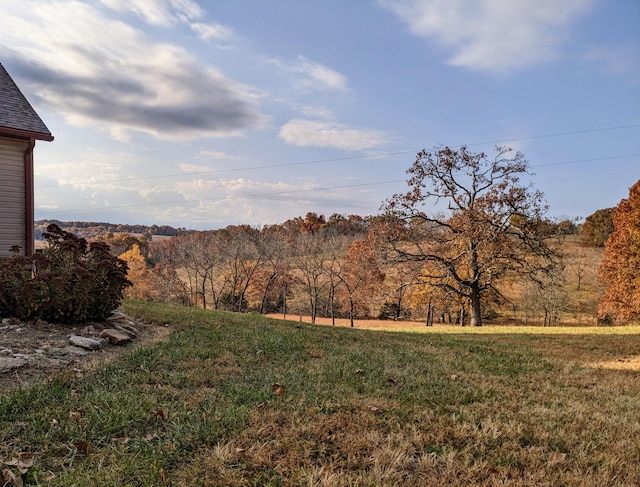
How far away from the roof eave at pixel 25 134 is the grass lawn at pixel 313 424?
5479 mm

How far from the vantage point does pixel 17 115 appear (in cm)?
803

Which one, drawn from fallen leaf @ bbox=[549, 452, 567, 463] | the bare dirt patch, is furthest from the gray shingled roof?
fallen leaf @ bbox=[549, 452, 567, 463]

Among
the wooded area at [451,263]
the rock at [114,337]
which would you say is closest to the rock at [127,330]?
the rock at [114,337]

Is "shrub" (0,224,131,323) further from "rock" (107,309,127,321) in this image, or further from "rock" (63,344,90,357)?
"rock" (63,344,90,357)

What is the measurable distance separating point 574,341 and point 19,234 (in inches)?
483

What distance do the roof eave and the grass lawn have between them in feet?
18.0

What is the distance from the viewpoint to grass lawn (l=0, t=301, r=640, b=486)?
2.36 meters

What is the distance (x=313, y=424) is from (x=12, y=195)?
834 centimetres

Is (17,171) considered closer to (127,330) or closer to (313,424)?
(127,330)

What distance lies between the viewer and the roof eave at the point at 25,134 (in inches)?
300

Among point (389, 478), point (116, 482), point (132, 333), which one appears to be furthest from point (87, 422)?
point (132, 333)

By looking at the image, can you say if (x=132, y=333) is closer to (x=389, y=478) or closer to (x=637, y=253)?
(x=389, y=478)

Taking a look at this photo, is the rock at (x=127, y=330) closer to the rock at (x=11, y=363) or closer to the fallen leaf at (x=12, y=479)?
the rock at (x=11, y=363)

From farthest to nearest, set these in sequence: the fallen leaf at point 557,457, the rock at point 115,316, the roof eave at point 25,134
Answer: the roof eave at point 25,134
the rock at point 115,316
the fallen leaf at point 557,457
